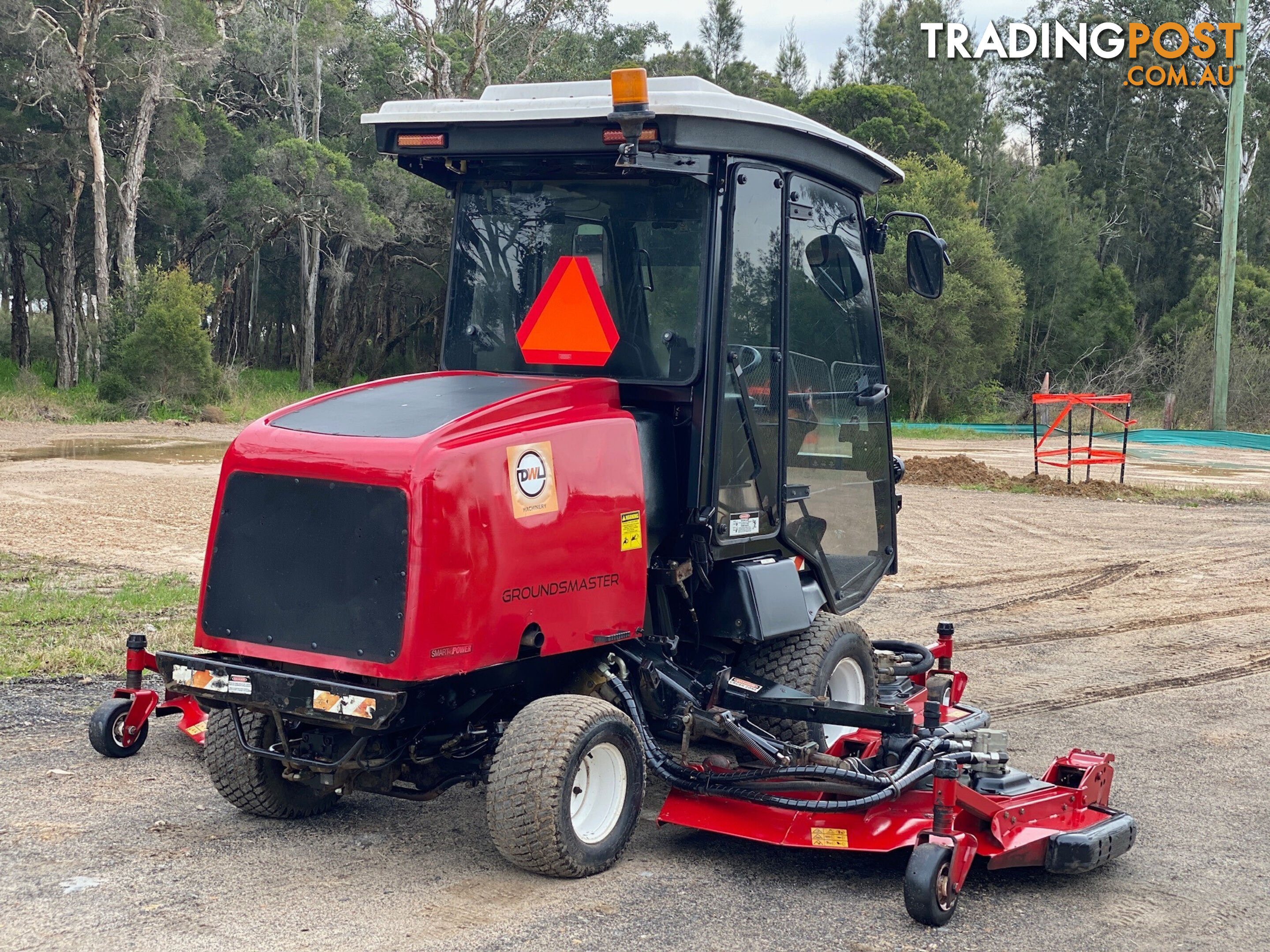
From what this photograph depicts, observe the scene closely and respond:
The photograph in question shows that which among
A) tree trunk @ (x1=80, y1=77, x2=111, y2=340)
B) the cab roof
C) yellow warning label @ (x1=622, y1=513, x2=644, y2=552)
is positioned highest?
tree trunk @ (x1=80, y1=77, x2=111, y2=340)

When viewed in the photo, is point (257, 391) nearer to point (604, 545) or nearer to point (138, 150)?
point (138, 150)

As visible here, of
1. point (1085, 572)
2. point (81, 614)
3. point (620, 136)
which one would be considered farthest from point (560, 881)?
point (1085, 572)

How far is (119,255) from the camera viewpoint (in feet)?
118

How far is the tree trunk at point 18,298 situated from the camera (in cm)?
4150

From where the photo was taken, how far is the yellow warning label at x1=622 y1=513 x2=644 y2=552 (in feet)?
15.6

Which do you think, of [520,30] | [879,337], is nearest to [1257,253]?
[520,30]

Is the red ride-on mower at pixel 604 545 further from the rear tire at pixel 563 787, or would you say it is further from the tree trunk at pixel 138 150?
the tree trunk at pixel 138 150

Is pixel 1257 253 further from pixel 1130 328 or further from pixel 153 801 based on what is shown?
pixel 153 801

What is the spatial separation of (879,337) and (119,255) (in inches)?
1326

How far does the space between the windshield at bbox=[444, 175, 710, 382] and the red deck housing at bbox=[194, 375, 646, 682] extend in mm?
356

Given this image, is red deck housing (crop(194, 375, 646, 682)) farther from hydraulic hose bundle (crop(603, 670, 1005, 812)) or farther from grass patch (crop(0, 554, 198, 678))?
grass patch (crop(0, 554, 198, 678))

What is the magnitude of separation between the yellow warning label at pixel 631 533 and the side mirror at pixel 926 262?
6.13ft

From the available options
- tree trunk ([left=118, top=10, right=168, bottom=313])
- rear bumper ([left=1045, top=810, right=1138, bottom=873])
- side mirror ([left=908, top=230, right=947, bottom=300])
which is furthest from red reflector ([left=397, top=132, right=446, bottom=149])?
tree trunk ([left=118, top=10, right=168, bottom=313])

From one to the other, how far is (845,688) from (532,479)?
2187 millimetres
